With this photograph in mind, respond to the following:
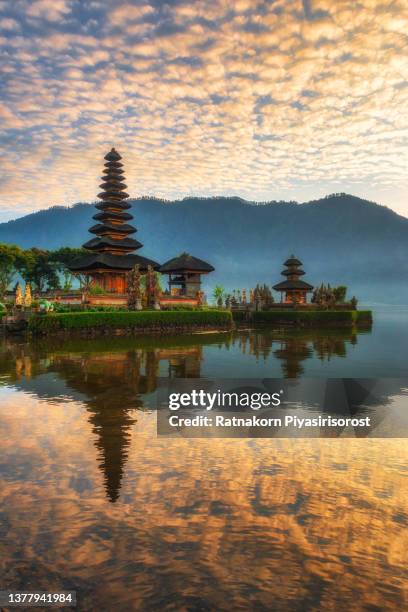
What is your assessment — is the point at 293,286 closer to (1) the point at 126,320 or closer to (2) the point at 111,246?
(2) the point at 111,246

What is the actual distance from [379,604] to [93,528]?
3240 millimetres

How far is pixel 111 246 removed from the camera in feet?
200

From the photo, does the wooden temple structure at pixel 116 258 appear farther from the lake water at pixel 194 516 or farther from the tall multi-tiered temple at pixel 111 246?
the lake water at pixel 194 516

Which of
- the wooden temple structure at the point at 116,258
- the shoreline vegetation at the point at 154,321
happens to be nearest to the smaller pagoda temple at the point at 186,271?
the wooden temple structure at the point at 116,258

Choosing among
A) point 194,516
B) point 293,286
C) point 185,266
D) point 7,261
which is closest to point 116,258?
point 185,266

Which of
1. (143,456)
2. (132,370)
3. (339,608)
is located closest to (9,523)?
(143,456)

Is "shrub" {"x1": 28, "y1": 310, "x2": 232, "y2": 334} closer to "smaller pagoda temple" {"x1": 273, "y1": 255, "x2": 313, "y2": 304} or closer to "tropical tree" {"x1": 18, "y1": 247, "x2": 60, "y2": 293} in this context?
"smaller pagoda temple" {"x1": 273, "y1": 255, "x2": 313, "y2": 304}

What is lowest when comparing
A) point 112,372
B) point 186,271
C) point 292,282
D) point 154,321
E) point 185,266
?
point 112,372

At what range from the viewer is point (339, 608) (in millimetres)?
4254

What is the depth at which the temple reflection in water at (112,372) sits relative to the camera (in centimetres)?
959

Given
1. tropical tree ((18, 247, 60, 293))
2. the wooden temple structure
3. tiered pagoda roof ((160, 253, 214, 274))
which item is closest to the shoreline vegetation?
the wooden temple structure

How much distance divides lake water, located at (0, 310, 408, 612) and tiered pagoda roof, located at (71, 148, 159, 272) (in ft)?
159

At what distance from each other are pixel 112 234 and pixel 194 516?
199 ft

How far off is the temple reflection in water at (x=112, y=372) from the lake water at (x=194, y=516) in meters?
0.11
